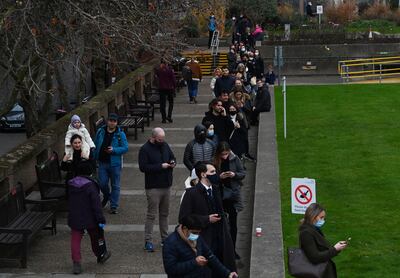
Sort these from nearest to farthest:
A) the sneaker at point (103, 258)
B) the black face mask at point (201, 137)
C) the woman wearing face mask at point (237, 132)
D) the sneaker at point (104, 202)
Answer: the sneaker at point (103, 258) → the black face mask at point (201, 137) → the sneaker at point (104, 202) → the woman wearing face mask at point (237, 132)

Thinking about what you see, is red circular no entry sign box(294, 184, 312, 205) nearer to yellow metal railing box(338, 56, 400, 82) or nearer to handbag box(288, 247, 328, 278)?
handbag box(288, 247, 328, 278)

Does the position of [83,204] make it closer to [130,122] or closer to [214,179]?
[214,179]

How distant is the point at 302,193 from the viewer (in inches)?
472

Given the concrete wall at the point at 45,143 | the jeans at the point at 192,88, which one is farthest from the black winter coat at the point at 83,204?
the jeans at the point at 192,88

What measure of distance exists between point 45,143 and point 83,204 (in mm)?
5002

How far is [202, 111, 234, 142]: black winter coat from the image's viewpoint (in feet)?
53.9

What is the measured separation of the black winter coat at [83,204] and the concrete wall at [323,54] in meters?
34.6

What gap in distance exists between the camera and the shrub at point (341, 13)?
189 feet

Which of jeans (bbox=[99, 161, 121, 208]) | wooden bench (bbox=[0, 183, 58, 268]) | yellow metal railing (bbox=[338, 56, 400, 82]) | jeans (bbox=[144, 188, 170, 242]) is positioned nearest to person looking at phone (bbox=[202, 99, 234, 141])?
jeans (bbox=[99, 161, 121, 208])

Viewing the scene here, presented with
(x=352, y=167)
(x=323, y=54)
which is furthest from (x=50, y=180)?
(x=323, y=54)

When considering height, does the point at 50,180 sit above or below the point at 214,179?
below

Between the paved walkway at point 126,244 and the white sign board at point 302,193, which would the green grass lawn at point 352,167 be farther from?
the white sign board at point 302,193

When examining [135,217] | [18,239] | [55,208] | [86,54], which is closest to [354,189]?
[135,217]

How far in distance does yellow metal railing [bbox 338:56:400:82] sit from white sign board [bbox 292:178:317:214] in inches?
1121
